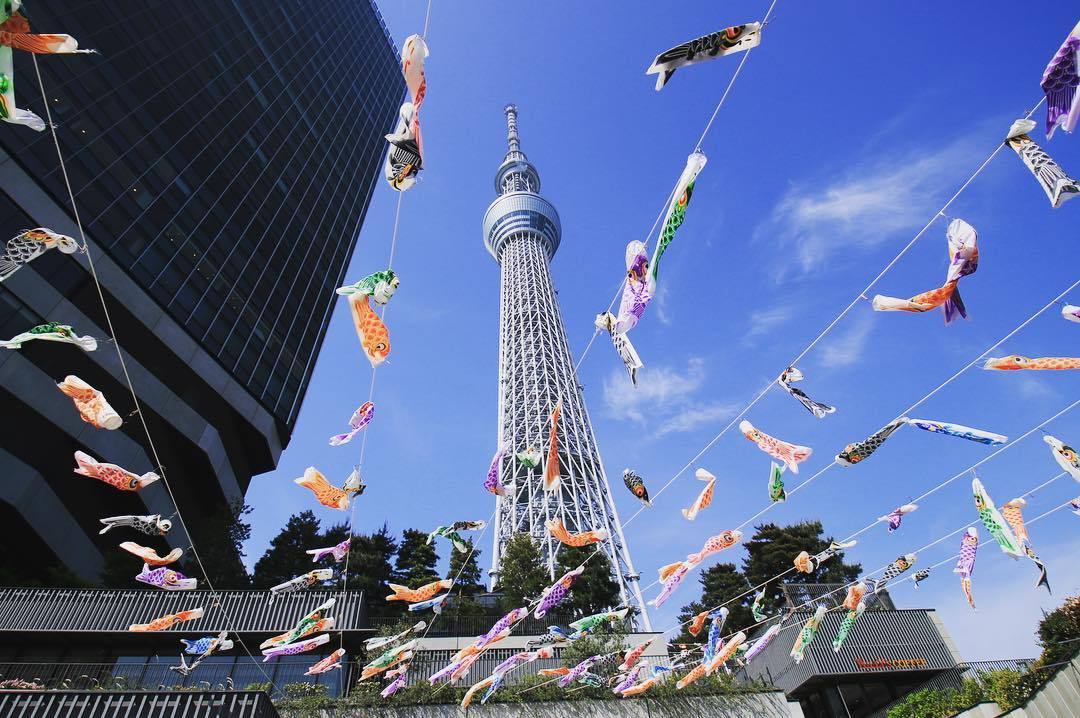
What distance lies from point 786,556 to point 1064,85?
32.1 m

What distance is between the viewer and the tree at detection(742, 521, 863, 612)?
109 feet

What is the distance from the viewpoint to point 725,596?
33.4 meters

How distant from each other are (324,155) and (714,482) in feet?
150

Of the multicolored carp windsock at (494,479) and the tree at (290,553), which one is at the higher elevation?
the tree at (290,553)

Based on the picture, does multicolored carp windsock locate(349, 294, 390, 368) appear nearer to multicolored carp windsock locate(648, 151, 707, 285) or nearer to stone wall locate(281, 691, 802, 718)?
multicolored carp windsock locate(648, 151, 707, 285)

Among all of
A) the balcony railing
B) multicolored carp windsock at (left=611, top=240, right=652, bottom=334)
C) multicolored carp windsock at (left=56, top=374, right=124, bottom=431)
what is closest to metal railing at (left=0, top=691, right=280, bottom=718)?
multicolored carp windsock at (left=56, top=374, right=124, bottom=431)

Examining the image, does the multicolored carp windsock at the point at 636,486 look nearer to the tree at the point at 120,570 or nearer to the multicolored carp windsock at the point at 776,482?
the multicolored carp windsock at the point at 776,482

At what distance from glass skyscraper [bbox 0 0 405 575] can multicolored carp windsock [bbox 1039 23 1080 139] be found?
28.5 metres

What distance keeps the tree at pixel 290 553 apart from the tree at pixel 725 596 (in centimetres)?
1968

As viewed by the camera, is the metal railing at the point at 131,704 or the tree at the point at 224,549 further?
the tree at the point at 224,549

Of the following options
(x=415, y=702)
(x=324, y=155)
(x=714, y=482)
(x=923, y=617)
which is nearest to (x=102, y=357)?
(x=415, y=702)

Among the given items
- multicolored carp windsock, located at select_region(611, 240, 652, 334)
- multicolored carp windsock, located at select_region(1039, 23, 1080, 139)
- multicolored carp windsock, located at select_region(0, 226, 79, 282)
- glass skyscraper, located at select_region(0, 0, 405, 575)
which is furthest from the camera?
glass skyscraper, located at select_region(0, 0, 405, 575)

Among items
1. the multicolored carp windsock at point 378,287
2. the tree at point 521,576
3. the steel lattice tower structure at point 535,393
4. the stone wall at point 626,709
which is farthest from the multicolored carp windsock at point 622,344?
the steel lattice tower structure at point 535,393

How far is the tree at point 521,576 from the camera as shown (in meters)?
23.6
